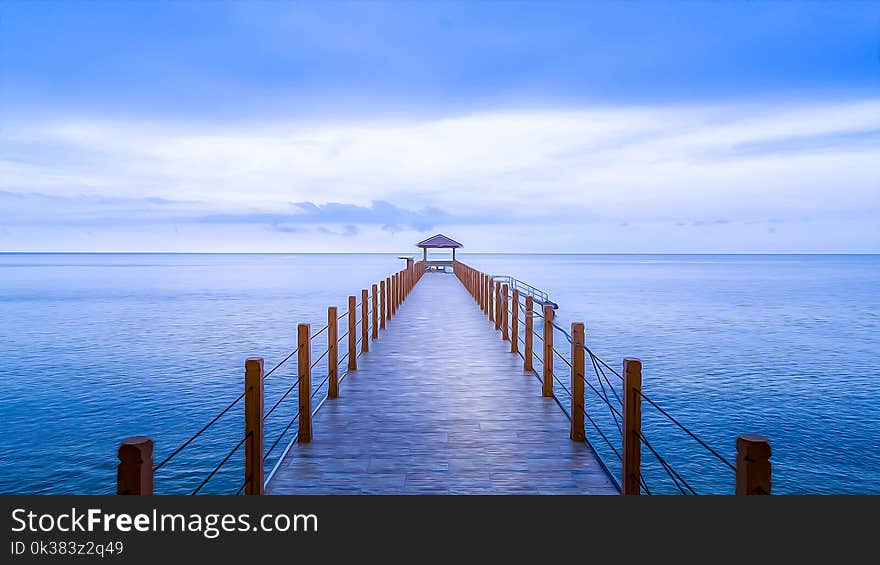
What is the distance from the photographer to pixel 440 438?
5.27 metres

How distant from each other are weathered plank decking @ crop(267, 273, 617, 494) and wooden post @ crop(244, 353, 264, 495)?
0.94ft

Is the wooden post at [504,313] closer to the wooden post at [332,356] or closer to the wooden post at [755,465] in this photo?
the wooden post at [332,356]

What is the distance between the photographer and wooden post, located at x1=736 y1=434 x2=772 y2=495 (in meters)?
2.44

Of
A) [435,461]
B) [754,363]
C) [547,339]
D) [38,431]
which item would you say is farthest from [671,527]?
[754,363]

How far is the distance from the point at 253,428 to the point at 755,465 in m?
2.85

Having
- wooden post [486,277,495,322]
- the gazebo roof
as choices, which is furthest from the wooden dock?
the gazebo roof

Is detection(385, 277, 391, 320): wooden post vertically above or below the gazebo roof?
below

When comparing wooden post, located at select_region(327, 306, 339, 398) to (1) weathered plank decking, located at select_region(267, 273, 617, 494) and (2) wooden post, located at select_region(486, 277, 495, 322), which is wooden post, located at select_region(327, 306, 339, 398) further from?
(2) wooden post, located at select_region(486, 277, 495, 322)

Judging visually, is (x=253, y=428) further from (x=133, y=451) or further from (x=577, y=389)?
(x=577, y=389)

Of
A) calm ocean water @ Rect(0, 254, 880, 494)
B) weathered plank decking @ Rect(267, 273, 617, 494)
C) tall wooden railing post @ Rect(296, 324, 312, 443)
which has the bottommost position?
calm ocean water @ Rect(0, 254, 880, 494)

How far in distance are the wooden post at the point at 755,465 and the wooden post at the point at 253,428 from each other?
108 inches

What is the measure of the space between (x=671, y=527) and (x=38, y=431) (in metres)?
11.9

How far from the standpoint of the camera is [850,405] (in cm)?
1292

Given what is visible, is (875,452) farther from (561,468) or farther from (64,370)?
(64,370)
